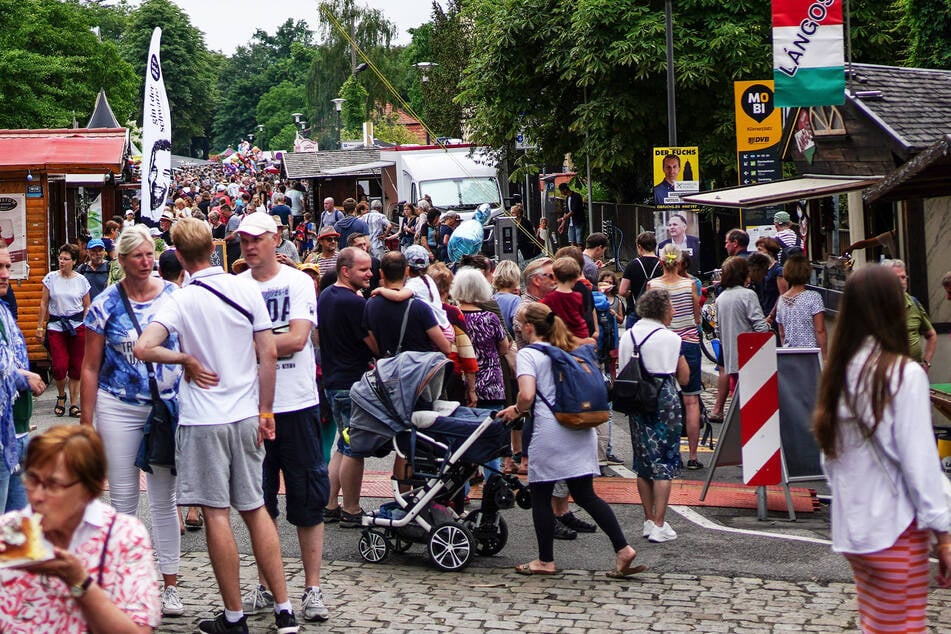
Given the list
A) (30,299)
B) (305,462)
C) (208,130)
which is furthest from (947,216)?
(208,130)

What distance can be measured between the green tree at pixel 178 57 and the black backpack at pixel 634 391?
369ft

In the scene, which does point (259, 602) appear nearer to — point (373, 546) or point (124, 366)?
point (373, 546)

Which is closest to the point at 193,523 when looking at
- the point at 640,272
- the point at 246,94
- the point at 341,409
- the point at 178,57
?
the point at 341,409

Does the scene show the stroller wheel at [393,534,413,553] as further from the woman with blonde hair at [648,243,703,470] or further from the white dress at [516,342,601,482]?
the woman with blonde hair at [648,243,703,470]

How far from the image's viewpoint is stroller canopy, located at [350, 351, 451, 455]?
Answer: 24.5 ft

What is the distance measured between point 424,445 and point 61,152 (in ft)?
34.7

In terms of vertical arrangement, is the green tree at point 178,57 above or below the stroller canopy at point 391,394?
above

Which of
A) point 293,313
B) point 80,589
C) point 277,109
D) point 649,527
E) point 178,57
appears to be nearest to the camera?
point 80,589

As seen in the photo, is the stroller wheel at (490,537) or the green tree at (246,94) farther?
the green tree at (246,94)

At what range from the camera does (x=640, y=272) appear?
12078 millimetres

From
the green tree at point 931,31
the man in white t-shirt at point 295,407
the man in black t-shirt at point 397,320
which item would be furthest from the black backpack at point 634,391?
the green tree at point 931,31

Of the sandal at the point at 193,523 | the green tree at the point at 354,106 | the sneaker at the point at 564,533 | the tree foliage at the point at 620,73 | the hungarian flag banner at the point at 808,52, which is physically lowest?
the sneaker at the point at 564,533

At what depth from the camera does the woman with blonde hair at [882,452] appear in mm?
4246

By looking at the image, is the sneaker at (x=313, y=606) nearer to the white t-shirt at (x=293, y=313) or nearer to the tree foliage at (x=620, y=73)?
the white t-shirt at (x=293, y=313)
